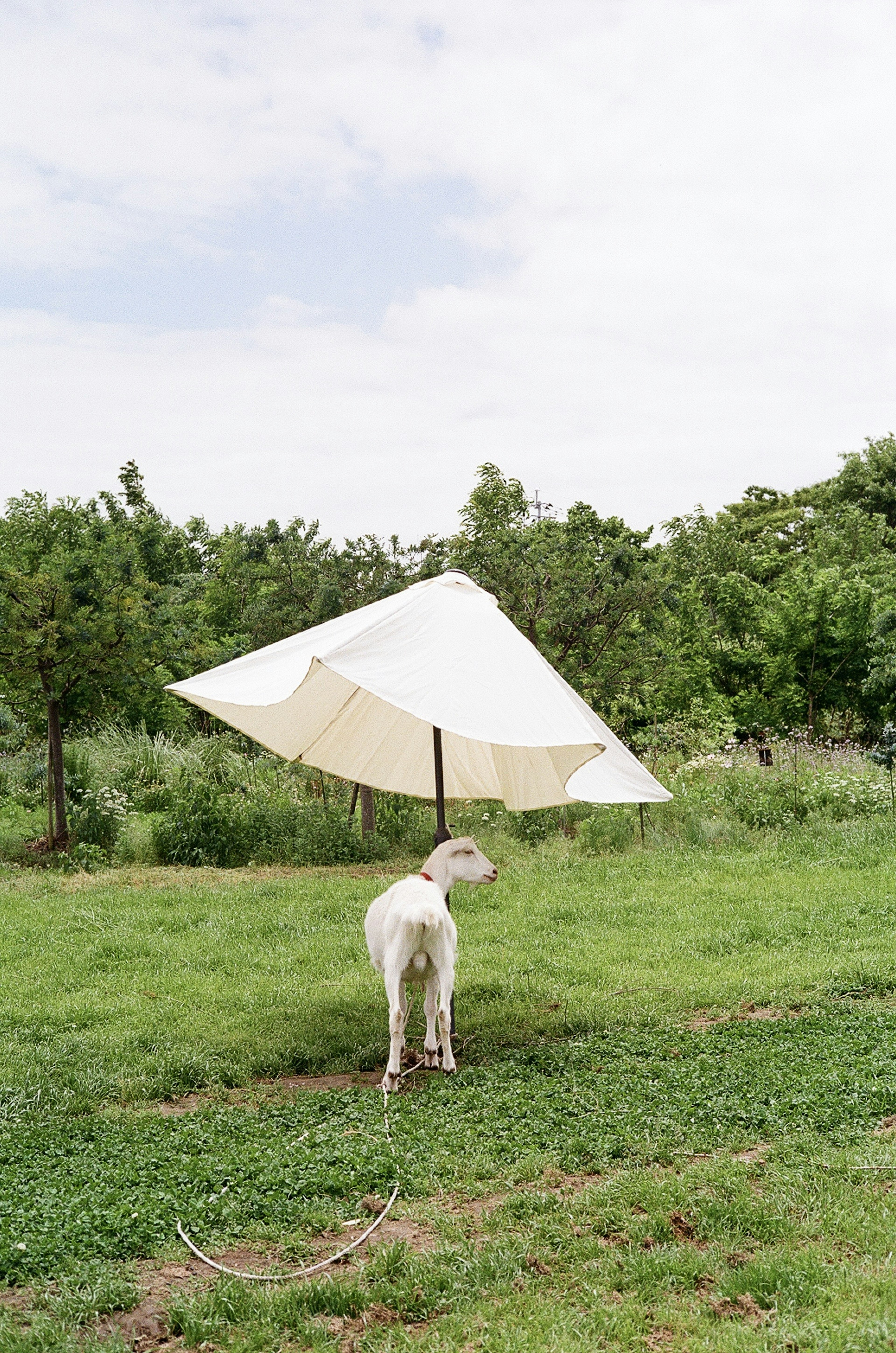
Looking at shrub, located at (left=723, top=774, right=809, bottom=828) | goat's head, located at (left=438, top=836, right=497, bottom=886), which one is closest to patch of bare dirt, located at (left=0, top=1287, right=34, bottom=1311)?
goat's head, located at (left=438, top=836, right=497, bottom=886)

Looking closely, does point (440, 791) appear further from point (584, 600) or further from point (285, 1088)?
point (584, 600)

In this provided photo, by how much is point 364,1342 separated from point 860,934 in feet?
18.8

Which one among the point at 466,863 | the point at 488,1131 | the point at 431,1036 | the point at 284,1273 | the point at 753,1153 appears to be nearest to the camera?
the point at 284,1273

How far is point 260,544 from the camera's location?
19.4 meters

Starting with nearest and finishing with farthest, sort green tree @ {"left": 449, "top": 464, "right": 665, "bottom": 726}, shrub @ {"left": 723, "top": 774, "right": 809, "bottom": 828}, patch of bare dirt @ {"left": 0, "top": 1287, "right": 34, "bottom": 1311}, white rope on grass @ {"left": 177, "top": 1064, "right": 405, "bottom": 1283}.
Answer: patch of bare dirt @ {"left": 0, "top": 1287, "right": 34, "bottom": 1311}, white rope on grass @ {"left": 177, "top": 1064, "right": 405, "bottom": 1283}, shrub @ {"left": 723, "top": 774, "right": 809, "bottom": 828}, green tree @ {"left": 449, "top": 464, "right": 665, "bottom": 726}

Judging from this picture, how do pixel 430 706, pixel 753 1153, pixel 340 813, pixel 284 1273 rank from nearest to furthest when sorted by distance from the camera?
pixel 284 1273, pixel 753 1153, pixel 430 706, pixel 340 813

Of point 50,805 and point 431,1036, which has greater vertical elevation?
point 50,805

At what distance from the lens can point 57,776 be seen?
1190 centimetres

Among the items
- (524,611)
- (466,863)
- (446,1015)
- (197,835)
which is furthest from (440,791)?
(524,611)

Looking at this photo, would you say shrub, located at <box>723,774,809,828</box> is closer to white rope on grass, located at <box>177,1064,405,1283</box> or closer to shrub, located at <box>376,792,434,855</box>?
shrub, located at <box>376,792,434,855</box>

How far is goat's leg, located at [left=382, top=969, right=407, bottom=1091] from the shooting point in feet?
16.5

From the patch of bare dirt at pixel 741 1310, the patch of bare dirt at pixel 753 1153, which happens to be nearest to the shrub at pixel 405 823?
the patch of bare dirt at pixel 753 1153

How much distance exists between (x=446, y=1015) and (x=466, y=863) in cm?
79

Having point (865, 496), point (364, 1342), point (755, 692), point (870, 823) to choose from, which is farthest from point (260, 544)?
point (865, 496)
